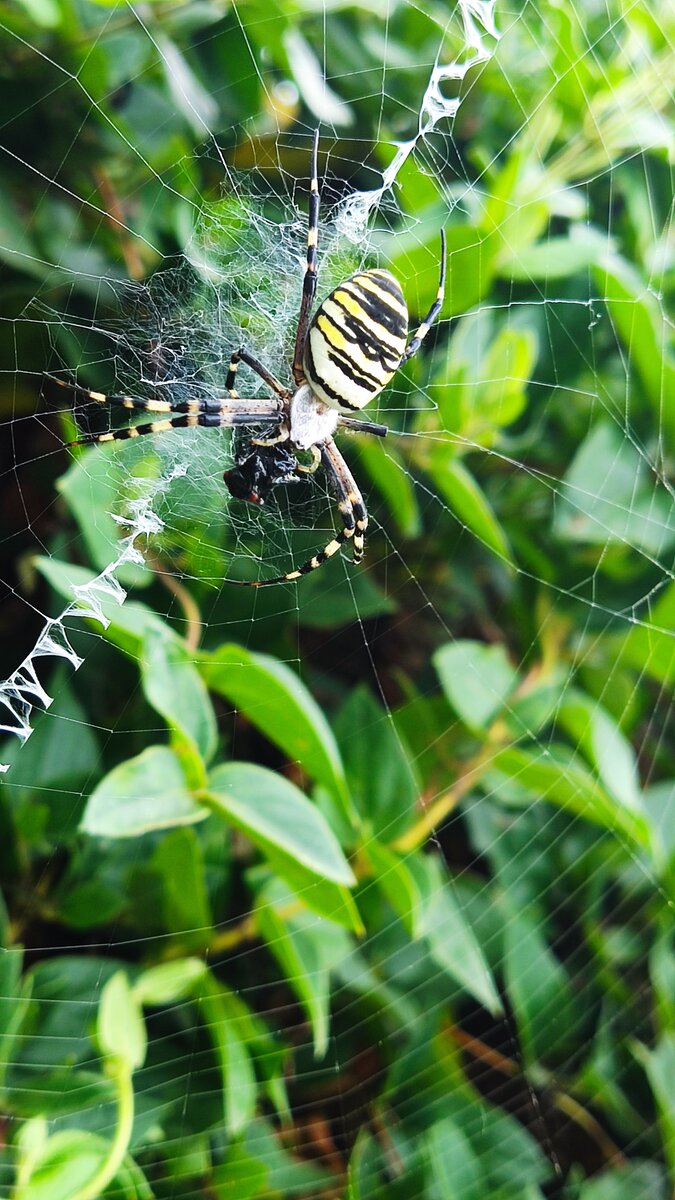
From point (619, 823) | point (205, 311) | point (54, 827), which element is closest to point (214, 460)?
point (205, 311)

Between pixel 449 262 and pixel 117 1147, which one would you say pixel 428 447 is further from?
pixel 117 1147

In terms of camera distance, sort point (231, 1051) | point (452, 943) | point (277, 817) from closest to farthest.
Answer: point (277, 817)
point (231, 1051)
point (452, 943)

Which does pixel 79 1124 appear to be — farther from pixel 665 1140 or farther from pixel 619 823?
pixel 665 1140

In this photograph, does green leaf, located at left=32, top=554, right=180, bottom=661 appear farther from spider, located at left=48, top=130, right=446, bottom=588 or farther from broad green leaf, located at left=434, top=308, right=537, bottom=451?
broad green leaf, located at left=434, top=308, right=537, bottom=451

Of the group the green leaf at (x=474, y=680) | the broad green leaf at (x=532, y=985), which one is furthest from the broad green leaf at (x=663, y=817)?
the green leaf at (x=474, y=680)

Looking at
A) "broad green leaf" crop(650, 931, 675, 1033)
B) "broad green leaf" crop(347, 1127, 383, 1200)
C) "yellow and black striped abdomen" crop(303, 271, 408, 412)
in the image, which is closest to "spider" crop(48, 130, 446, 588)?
"yellow and black striped abdomen" crop(303, 271, 408, 412)

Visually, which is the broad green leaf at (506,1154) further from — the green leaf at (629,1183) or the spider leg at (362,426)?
the spider leg at (362,426)

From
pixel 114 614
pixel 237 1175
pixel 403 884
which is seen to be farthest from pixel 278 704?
pixel 237 1175
